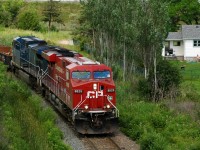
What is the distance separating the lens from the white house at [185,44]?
62688 millimetres

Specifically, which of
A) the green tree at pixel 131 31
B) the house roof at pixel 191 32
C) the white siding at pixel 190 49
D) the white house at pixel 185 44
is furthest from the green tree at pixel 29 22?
the green tree at pixel 131 31

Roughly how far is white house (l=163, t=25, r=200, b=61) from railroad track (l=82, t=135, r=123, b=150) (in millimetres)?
41022

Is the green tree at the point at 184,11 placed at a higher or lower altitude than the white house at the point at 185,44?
higher

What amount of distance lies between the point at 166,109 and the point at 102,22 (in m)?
12.8

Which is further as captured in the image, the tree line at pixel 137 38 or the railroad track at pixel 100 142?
the tree line at pixel 137 38

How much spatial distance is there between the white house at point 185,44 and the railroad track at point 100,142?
135ft

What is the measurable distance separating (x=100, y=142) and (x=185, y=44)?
4319 cm

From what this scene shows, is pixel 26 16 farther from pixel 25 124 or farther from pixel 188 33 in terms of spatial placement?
pixel 25 124

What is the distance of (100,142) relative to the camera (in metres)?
21.7

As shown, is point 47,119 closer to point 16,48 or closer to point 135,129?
point 135,129

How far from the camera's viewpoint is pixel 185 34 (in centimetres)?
6306

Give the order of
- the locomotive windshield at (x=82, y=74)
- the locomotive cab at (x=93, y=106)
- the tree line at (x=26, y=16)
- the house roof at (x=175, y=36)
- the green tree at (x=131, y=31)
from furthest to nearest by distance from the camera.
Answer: the tree line at (x=26, y=16)
the house roof at (x=175, y=36)
the green tree at (x=131, y=31)
the locomotive windshield at (x=82, y=74)
the locomotive cab at (x=93, y=106)

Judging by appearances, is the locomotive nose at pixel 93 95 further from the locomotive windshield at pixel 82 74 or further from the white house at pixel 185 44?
the white house at pixel 185 44

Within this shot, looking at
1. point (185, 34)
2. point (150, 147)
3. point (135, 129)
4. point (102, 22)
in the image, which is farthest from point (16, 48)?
point (185, 34)
